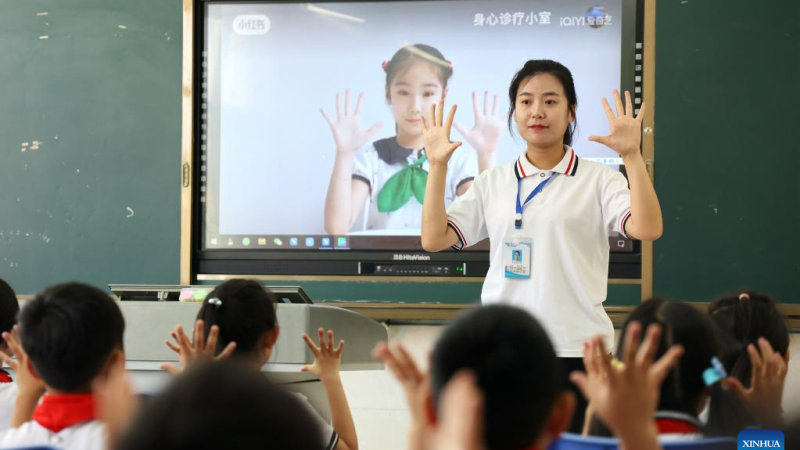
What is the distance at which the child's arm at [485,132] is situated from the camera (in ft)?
10.8

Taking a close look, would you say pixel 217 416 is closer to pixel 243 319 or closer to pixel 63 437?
pixel 63 437

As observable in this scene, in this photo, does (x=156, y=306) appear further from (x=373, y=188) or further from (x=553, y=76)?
(x=373, y=188)

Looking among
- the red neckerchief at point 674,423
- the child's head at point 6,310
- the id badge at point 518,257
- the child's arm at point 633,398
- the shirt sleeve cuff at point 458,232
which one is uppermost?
the shirt sleeve cuff at point 458,232

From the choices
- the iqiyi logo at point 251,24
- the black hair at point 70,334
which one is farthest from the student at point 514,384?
the iqiyi logo at point 251,24

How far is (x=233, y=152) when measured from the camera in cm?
341

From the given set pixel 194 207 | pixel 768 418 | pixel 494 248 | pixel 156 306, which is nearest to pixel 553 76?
pixel 494 248

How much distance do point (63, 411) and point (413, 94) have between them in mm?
2356

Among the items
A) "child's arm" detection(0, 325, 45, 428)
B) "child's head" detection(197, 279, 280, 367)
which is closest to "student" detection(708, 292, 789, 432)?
"child's head" detection(197, 279, 280, 367)

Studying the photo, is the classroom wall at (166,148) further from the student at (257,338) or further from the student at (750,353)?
the student at (257,338)

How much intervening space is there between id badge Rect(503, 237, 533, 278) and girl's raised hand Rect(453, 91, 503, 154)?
142cm

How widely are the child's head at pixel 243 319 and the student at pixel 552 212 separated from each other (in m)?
0.51

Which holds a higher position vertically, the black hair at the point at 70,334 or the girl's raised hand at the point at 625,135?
the girl's raised hand at the point at 625,135

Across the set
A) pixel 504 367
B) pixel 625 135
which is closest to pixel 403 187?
pixel 625 135

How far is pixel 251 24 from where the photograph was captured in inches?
133
